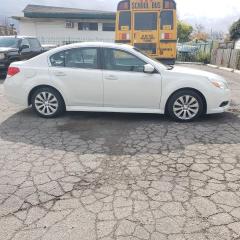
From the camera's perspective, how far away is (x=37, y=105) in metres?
6.60

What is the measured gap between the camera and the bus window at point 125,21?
37.0ft

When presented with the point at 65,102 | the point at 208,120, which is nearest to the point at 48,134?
the point at 65,102

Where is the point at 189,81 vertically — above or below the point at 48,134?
→ above

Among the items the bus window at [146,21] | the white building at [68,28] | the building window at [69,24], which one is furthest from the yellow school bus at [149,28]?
the building window at [69,24]

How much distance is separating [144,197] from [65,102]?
348 cm

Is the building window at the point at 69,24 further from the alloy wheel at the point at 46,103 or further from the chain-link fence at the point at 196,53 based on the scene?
the alloy wheel at the point at 46,103

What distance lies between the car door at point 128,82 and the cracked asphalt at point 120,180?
0.45 meters

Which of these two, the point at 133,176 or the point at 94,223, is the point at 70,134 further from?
the point at 94,223

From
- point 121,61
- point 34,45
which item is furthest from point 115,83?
point 34,45

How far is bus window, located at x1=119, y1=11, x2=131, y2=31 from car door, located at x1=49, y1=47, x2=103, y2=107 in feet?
18.0

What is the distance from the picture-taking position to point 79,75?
625 cm

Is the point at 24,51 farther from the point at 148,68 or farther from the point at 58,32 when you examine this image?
the point at 58,32

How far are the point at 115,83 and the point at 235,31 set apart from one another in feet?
96.1

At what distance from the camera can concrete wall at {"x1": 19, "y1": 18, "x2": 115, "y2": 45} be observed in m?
29.8
